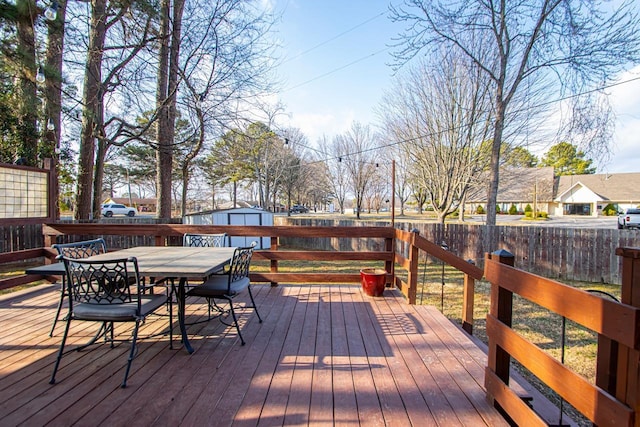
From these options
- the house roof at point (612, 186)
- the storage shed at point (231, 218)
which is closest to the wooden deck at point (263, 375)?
the storage shed at point (231, 218)

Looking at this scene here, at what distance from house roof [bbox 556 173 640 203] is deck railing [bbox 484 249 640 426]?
3619 cm

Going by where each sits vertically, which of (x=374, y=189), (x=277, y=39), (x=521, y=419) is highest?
(x=277, y=39)

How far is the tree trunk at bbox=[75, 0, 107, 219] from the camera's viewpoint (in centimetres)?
613

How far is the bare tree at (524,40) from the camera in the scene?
7.16 meters

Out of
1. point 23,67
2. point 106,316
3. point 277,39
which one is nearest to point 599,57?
point 277,39

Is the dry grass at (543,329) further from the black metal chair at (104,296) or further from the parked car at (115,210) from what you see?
the parked car at (115,210)

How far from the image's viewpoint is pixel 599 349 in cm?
123

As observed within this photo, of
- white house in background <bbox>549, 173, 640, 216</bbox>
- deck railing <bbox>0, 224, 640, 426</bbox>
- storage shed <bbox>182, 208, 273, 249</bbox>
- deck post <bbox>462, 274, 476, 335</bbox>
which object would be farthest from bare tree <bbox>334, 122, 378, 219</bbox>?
deck railing <bbox>0, 224, 640, 426</bbox>

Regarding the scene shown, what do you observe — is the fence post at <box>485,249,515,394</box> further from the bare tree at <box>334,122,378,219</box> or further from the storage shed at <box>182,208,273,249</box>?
the bare tree at <box>334,122,378,219</box>

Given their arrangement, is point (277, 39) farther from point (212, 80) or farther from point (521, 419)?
point (521, 419)

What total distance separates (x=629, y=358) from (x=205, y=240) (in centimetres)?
395

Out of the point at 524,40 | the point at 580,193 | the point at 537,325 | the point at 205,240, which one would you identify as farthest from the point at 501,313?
the point at 580,193

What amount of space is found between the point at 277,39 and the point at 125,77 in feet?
10.4

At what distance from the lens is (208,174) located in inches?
995
